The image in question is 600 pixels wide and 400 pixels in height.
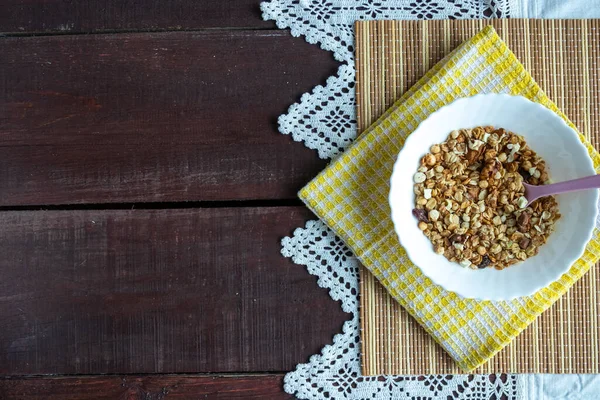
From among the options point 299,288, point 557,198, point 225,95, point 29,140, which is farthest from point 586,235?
point 29,140

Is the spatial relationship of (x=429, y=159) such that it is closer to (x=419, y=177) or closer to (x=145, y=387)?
(x=419, y=177)

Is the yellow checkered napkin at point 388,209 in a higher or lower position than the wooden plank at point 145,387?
higher

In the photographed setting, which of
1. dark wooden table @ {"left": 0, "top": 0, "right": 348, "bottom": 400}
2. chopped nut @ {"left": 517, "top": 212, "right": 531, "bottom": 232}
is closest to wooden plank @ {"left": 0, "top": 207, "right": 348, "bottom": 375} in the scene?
dark wooden table @ {"left": 0, "top": 0, "right": 348, "bottom": 400}

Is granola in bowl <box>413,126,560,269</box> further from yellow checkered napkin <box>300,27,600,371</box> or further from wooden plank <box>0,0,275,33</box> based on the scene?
wooden plank <box>0,0,275,33</box>

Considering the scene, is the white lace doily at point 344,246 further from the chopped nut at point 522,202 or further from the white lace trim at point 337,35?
the chopped nut at point 522,202

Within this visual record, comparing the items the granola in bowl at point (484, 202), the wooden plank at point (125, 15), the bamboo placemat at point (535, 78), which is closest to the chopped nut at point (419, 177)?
the granola in bowl at point (484, 202)

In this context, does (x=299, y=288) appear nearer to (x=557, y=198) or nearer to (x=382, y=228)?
(x=382, y=228)

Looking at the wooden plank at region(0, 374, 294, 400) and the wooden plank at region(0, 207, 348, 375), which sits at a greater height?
the wooden plank at region(0, 207, 348, 375)

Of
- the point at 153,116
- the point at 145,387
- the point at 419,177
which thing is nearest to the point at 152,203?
the point at 153,116
